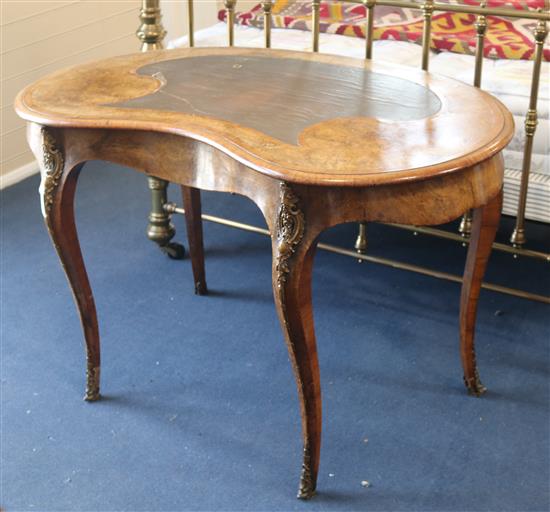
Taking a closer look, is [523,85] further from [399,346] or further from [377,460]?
[377,460]

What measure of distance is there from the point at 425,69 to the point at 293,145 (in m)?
0.78

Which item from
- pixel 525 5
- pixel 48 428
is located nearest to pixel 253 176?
pixel 48 428

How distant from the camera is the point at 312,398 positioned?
1864 mm

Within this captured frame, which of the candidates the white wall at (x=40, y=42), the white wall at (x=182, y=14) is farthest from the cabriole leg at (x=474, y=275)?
the white wall at (x=182, y=14)

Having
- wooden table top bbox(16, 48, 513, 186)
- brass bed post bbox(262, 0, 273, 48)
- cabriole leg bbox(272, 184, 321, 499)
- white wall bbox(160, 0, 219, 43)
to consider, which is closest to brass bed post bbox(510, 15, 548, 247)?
wooden table top bbox(16, 48, 513, 186)

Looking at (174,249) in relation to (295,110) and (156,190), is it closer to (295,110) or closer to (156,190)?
(156,190)

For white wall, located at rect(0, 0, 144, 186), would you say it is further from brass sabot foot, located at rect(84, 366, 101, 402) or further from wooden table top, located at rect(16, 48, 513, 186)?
brass sabot foot, located at rect(84, 366, 101, 402)

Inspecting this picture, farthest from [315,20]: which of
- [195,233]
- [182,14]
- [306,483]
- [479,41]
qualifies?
[182,14]

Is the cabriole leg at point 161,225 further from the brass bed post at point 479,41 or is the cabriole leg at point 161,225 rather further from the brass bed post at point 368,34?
the brass bed post at point 479,41

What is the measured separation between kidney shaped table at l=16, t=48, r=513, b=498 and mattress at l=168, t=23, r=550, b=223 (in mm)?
499

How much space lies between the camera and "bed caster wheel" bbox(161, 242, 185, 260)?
3002 millimetres

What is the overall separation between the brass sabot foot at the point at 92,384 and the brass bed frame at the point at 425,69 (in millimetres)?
767

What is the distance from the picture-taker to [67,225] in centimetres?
211

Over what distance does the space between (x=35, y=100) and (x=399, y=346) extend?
1.20 metres
